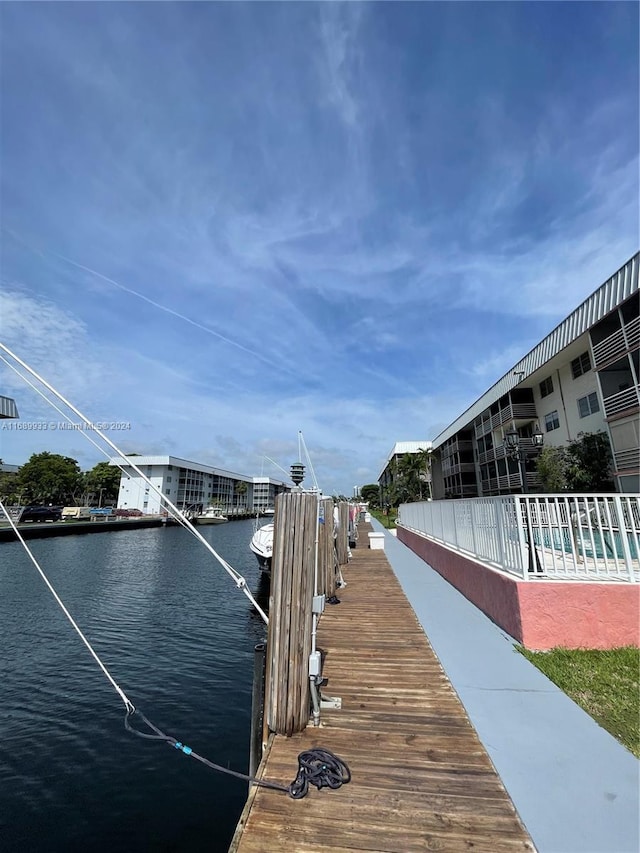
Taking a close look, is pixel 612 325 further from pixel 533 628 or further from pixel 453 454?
pixel 453 454

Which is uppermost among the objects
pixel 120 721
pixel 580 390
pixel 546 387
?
pixel 546 387

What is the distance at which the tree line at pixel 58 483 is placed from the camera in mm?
62094

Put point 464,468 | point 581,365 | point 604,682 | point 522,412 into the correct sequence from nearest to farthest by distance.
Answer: point 604,682 → point 581,365 → point 522,412 → point 464,468

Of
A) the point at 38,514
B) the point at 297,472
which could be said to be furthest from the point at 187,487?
the point at 297,472

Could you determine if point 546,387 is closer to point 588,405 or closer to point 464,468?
point 588,405

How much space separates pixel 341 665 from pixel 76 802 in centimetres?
344

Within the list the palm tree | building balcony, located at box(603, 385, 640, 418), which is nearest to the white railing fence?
building balcony, located at box(603, 385, 640, 418)

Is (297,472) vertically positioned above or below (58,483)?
below

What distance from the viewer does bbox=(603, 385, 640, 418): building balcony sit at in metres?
16.2

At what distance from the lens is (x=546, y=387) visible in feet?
81.5

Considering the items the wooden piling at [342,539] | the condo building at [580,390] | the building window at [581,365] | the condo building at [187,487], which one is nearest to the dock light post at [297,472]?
the condo building at [580,390]

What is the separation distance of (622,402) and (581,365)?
455 cm

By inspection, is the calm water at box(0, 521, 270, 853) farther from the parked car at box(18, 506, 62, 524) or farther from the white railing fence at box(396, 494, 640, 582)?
the parked car at box(18, 506, 62, 524)

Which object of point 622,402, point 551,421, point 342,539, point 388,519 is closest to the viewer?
point 342,539
